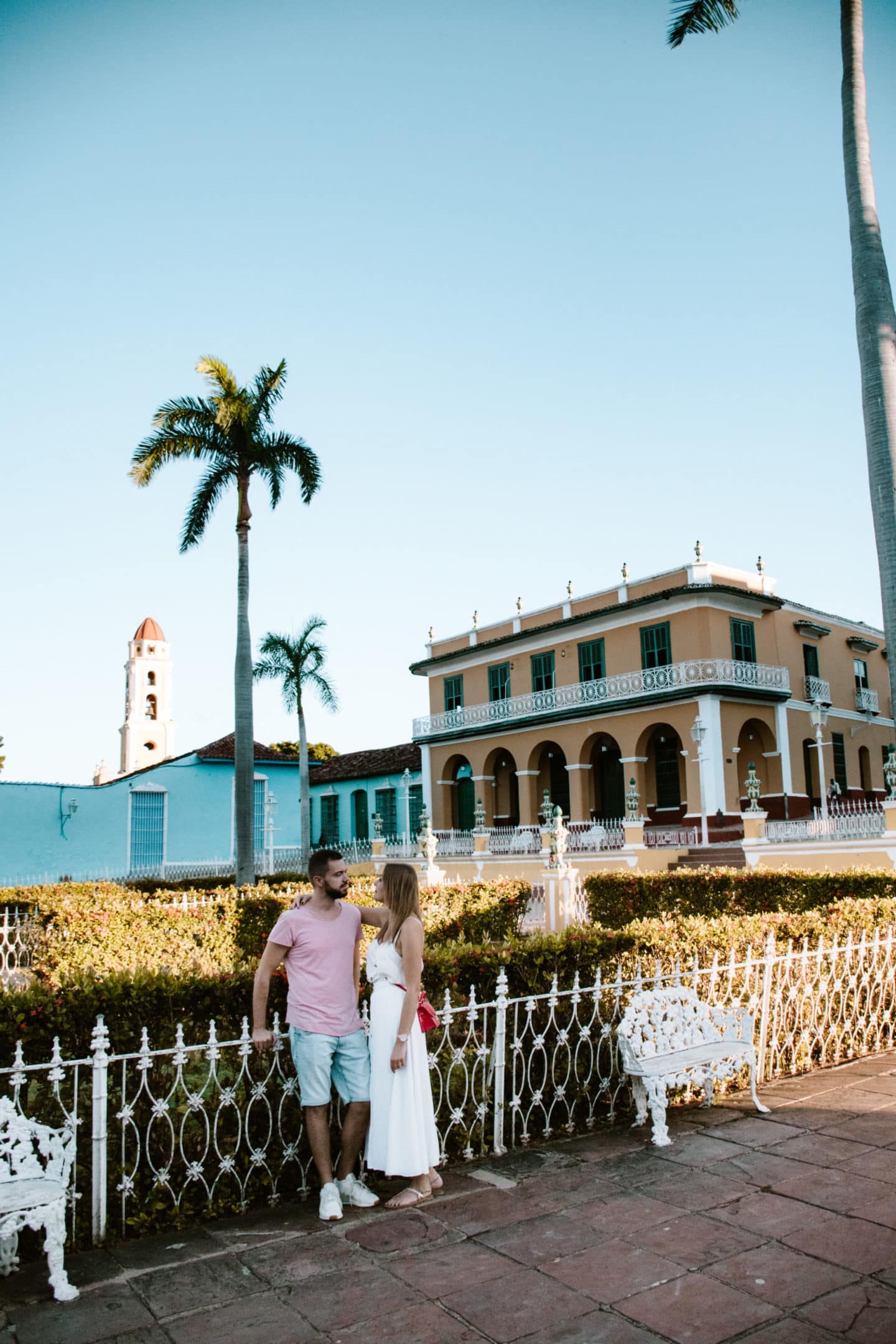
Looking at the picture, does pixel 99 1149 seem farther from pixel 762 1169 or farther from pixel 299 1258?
pixel 762 1169

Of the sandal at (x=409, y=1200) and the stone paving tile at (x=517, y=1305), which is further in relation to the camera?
the sandal at (x=409, y=1200)

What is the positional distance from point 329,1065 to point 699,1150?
2.04m

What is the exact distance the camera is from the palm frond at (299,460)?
2030cm

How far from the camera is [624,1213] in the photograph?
13.5 feet

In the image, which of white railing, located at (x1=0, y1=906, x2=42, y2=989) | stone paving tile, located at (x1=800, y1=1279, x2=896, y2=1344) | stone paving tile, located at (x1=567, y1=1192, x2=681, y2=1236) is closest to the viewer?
stone paving tile, located at (x1=800, y1=1279, x2=896, y2=1344)

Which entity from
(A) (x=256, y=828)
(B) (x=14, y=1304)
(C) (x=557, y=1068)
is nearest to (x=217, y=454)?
(A) (x=256, y=828)

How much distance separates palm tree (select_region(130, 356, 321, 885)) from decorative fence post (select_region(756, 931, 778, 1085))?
13310 millimetres

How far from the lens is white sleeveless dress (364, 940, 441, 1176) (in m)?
4.27

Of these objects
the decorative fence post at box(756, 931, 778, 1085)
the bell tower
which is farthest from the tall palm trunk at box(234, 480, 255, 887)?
the bell tower

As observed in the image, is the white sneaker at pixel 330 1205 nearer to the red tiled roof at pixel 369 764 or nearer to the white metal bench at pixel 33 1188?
the white metal bench at pixel 33 1188

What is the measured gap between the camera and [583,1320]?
322 cm

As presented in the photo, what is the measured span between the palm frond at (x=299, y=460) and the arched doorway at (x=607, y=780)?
13.1 m

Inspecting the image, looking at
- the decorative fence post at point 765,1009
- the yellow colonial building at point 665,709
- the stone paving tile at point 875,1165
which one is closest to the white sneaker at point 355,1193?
the stone paving tile at point 875,1165

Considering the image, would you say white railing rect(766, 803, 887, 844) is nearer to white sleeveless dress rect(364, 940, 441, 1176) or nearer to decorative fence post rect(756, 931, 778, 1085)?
decorative fence post rect(756, 931, 778, 1085)
